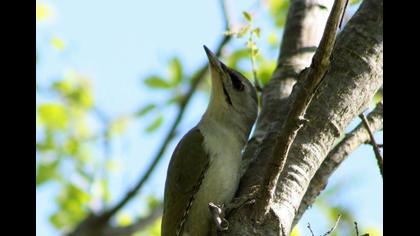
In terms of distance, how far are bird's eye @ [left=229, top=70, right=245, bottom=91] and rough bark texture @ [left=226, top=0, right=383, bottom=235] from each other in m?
1.70

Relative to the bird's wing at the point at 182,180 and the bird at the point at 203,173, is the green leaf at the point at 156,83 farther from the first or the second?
the bird's wing at the point at 182,180

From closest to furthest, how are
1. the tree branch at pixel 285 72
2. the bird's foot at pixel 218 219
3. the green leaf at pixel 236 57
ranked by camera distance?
1. the bird's foot at pixel 218 219
2. the tree branch at pixel 285 72
3. the green leaf at pixel 236 57

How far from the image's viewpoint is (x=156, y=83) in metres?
7.95

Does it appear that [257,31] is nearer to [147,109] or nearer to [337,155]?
[337,155]

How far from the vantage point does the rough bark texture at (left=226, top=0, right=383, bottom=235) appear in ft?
13.1

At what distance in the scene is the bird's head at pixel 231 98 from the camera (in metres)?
5.95

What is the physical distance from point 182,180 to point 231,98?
1.28 meters

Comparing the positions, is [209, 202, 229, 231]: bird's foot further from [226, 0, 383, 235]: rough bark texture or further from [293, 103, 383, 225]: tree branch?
[293, 103, 383, 225]: tree branch

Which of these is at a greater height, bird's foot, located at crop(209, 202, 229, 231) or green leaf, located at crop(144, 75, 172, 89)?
green leaf, located at crop(144, 75, 172, 89)

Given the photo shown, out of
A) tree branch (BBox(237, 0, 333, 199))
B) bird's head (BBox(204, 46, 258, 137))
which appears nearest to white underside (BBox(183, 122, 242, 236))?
tree branch (BBox(237, 0, 333, 199))

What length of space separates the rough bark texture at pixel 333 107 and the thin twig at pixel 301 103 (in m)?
0.27

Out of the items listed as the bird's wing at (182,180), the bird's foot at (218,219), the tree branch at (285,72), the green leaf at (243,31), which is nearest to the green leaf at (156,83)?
the tree branch at (285,72)
